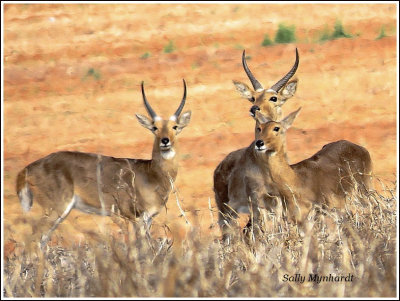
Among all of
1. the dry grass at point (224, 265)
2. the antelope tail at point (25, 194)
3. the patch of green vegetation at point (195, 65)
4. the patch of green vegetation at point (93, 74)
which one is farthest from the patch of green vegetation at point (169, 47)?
the dry grass at point (224, 265)

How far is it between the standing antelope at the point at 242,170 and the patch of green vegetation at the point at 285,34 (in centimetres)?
1088

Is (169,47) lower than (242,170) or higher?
higher

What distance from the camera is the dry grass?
6539 millimetres

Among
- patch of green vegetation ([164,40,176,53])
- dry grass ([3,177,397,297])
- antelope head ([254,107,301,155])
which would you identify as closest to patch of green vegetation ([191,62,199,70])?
patch of green vegetation ([164,40,176,53])

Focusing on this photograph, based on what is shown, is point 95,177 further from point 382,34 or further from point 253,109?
point 382,34

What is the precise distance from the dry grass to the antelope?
1.10m

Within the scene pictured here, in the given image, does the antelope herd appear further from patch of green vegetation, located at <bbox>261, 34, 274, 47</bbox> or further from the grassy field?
patch of green vegetation, located at <bbox>261, 34, 274, 47</bbox>

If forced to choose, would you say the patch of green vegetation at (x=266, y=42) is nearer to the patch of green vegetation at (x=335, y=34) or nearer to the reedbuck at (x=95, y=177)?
the patch of green vegetation at (x=335, y=34)

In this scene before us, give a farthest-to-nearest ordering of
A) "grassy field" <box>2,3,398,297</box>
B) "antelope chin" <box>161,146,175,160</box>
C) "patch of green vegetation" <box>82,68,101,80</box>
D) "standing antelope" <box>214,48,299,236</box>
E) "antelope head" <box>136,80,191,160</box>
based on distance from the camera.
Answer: "patch of green vegetation" <box>82,68,101,80</box>, "grassy field" <box>2,3,398,297</box>, "antelope chin" <box>161,146,175,160</box>, "antelope head" <box>136,80,191,160</box>, "standing antelope" <box>214,48,299,236</box>

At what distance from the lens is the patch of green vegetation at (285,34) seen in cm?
2438

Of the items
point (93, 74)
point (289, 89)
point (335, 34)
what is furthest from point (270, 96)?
point (335, 34)

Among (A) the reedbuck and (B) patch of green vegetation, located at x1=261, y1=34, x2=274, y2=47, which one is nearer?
(A) the reedbuck

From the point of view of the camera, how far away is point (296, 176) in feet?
33.7

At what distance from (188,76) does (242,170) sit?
12.4 metres
